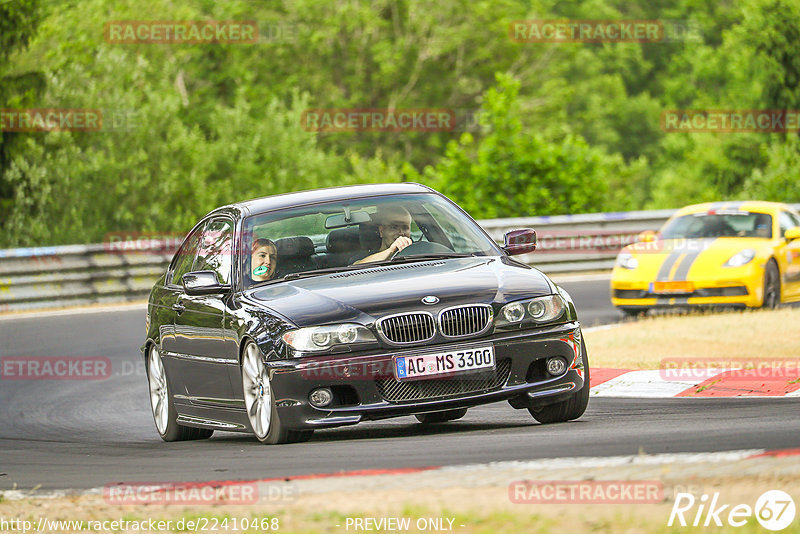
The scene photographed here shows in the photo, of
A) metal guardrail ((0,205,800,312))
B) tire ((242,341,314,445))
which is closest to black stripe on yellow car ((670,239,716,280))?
metal guardrail ((0,205,800,312))

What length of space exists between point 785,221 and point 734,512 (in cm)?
1326

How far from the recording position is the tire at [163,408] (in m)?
10.1

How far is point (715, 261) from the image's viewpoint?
1680 centimetres

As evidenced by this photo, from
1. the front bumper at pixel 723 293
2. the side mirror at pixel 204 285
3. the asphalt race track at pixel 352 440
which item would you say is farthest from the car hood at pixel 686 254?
the side mirror at pixel 204 285

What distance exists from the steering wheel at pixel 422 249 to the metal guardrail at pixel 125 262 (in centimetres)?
1322

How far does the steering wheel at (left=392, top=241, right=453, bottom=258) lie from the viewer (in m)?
9.17

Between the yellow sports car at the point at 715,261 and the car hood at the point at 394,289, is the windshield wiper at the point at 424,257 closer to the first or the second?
the car hood at the point at 394,289

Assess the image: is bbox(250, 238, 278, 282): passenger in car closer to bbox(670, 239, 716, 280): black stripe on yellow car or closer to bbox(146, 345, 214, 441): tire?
bbox(146, 345, 214, 441): tire

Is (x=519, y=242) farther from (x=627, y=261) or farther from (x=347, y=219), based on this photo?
(x=627, y=261)

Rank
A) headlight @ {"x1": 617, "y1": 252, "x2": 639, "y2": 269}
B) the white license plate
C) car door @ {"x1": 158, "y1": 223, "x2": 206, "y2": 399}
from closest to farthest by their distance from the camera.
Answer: the white license plate
car door @ {"x1": 158, "y1": 223, "x2": 206, "y2": 399}
headlight @ {"x1": 617, "y1": 252, "x2": 639, "y2": 269}

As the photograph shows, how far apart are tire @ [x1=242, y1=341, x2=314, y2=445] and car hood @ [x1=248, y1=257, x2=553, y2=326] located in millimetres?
324

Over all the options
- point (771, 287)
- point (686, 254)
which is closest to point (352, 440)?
point (686, 254)

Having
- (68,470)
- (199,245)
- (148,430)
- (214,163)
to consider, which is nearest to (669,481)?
(68,470)

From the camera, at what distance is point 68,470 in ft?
27.6
